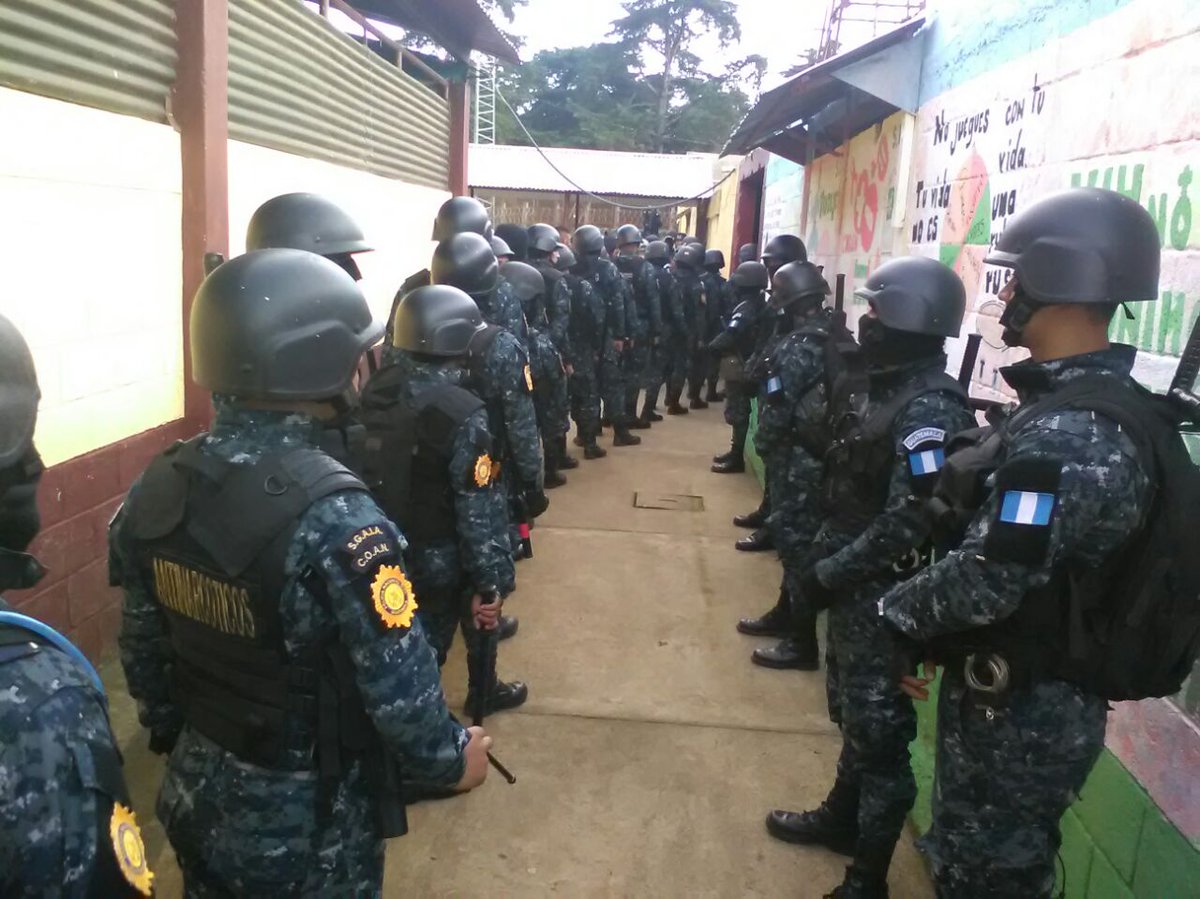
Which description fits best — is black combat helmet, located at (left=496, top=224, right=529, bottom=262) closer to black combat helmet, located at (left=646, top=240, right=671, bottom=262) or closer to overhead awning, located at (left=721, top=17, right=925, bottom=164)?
overhead awning, located at (left=721, top=17, right=925, bottom=164)

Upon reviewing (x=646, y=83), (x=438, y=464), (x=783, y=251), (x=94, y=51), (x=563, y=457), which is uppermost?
(x=646, y=83)

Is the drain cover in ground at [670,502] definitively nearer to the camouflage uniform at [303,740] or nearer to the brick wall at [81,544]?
the brick wall at [81,544]

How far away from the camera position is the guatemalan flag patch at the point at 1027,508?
1909 millimetres

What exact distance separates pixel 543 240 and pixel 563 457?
1874 mm

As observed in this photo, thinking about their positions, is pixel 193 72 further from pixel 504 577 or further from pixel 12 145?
pixel 504 577

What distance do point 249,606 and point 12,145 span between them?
229 centimetres

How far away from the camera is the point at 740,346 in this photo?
26.9ft

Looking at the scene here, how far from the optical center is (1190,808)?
2123 mm

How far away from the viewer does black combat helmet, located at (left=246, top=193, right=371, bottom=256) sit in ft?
11.5

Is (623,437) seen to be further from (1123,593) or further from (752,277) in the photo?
(1123,593)

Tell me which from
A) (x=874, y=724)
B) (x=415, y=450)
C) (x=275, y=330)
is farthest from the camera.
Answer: (x=415, y=450)

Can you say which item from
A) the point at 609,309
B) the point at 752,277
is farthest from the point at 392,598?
the point at 609,309

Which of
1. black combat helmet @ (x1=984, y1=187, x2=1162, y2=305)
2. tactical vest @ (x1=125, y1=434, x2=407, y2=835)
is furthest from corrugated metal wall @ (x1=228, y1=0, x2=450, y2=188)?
black combat helmet @ (x1=984, y1=187, x2=1162, y2=305)

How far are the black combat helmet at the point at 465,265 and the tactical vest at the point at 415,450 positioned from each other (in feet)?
3.82
